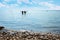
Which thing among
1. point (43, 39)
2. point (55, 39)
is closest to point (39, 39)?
point (43, 39)

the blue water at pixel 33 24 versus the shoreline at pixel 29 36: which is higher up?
the shoreline at pixel 29 36

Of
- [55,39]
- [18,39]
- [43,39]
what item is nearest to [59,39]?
[55,39]

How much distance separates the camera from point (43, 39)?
18812 mm

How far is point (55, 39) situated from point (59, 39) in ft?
1.73

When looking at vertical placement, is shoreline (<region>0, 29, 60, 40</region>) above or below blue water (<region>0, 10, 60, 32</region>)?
above

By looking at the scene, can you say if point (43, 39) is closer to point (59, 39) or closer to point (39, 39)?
point (39, 39)

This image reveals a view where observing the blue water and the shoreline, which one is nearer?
the shoreline

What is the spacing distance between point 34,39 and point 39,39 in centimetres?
53

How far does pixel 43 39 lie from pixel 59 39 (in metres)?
1.77

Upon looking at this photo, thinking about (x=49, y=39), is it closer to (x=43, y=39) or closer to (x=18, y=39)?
(x=43, y=39)

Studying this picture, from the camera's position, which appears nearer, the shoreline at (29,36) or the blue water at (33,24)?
the shoreline at (29,36)

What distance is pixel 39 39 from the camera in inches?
745

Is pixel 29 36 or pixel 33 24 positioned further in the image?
pixel 33 24

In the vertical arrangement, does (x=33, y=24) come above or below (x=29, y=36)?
below
